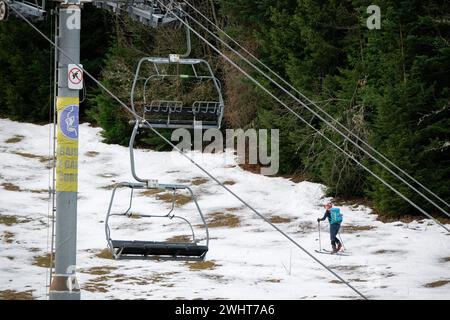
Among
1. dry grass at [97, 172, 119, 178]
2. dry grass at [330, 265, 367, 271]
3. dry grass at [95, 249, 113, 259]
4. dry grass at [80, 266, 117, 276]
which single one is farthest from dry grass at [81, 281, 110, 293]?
dry grass at [97, 172, 119, 178]

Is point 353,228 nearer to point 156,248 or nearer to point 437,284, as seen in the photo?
point 437,284

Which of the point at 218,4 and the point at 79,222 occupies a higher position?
the point at 218,4

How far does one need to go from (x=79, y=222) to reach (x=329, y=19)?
396 inches

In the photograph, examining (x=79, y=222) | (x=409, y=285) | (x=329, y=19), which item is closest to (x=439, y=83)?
(x=329, y=19)

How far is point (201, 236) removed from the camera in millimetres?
27125

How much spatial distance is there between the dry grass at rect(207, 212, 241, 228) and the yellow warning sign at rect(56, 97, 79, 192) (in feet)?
50.4

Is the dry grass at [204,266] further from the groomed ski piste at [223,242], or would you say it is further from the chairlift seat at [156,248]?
the chairlift seat at [156,248]

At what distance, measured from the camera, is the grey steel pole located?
41.8 feet

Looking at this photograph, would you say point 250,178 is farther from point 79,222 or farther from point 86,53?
point 86,53

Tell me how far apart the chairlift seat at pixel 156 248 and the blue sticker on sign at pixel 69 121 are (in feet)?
5.44

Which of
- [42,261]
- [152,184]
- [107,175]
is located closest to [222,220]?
[42,261]

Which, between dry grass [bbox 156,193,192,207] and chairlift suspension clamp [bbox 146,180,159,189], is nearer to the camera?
chairlift suspension clamp [bbox 146,180,159,189]

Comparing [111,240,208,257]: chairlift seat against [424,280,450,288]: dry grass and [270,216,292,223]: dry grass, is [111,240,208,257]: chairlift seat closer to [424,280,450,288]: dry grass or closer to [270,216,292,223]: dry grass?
[424,280,450,288]: dry grass

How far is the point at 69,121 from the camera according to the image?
12930 mm
